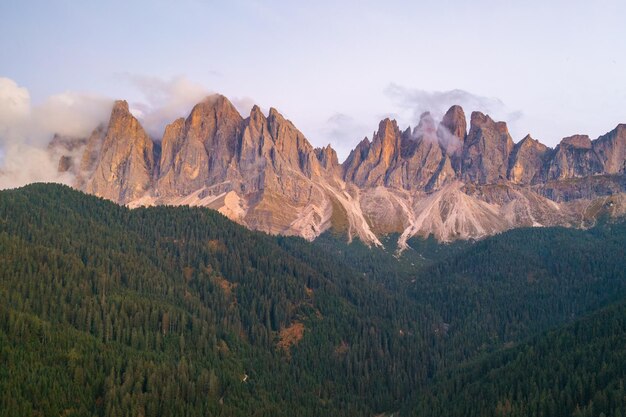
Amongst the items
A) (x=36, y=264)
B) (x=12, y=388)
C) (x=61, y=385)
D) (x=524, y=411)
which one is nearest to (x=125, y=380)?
(x=61, y=385)

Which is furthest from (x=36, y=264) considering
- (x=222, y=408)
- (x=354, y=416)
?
(x=354, y=416)

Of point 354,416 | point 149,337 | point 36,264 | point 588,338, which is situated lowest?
point 354,416

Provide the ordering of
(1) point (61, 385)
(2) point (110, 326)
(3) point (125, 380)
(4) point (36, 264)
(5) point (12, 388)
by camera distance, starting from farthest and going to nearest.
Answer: (4) point (36, 264), (2) point (110, 326), (3) point (125, 380), (1) point (61, 385), (5) point (12, 388)

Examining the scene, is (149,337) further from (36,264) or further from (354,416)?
(354,416)

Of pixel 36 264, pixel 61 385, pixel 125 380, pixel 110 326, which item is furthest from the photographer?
pixel 36 264

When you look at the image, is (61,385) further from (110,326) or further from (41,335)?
(110,326)

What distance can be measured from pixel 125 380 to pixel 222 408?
974 inches

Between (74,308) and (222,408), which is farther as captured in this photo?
(74,308)

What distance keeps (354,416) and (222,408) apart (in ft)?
146

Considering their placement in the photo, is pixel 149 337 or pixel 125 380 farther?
pixel 149 337

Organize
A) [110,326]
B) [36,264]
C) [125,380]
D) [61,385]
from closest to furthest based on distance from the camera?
[61,385], [125,380], [110,326], [36,264]

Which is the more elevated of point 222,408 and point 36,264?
point 36,264

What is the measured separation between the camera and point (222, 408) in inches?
6462

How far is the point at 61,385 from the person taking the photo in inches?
5689
